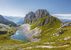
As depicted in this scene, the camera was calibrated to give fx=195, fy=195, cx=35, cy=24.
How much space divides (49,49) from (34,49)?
414 inches

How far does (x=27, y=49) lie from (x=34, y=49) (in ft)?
19.4

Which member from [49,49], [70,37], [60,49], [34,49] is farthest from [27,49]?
[70,37]

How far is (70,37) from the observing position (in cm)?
18600

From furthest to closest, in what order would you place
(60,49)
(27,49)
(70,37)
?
(70,37) → (27,49) → (60,49)

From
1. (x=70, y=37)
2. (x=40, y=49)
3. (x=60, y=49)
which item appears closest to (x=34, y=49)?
(x=40, y=49)

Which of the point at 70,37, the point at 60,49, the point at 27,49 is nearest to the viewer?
the point at 60,49

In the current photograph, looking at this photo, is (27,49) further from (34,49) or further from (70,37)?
(70,37)

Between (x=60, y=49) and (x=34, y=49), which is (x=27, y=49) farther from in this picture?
(x=60, y=49)

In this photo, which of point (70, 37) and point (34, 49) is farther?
point (70, 37)

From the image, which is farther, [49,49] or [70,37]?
[70,37]

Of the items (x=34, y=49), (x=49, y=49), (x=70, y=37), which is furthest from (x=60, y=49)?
(x=70, y=37)

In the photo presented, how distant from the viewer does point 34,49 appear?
13562 centimetres

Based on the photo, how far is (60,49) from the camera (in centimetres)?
12775

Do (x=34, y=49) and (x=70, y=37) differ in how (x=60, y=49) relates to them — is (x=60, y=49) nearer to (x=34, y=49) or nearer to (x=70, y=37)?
(x=34, y=49)
